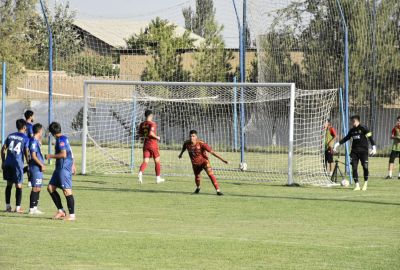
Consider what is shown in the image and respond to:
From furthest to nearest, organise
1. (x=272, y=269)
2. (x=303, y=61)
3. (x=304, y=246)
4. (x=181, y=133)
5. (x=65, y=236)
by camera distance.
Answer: (x=181, y=133), (x=303, y=61), (x=65, y=236), (x=304, y=246), (x=272, y=269)

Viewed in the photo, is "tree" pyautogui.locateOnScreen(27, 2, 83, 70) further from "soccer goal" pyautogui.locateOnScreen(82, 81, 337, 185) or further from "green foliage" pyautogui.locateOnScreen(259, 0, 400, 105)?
"green foliage" pyautogui.locateOnScreen(259, 0, 400, 105)

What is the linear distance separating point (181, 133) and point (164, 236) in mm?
22077

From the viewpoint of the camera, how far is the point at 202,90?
119 feet

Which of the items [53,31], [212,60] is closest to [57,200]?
[212,60]

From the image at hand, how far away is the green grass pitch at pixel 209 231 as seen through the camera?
12.5 m

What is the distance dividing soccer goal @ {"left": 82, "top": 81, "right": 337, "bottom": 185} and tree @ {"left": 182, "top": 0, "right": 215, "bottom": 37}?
11.6 ft

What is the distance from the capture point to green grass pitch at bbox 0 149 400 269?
12453 millimetres

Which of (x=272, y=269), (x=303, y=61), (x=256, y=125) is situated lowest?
(x=272, y=269)

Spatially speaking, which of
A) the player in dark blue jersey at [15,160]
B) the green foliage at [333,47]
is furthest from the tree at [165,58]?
the player in dark blue jersey at [15,160]

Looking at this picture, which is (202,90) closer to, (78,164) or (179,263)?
(78,164)

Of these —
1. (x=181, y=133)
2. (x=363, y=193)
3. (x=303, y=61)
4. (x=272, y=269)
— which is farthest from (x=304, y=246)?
(x=181, y=133)

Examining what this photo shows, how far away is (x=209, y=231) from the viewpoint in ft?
52.0

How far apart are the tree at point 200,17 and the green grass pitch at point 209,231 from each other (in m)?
15.3

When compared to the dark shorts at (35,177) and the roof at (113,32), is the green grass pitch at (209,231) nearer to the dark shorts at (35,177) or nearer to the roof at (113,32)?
the dark shorts at (35,177)
